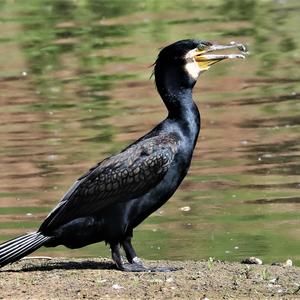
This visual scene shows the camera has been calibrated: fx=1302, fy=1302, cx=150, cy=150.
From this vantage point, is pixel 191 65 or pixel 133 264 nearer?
pixel 133 264

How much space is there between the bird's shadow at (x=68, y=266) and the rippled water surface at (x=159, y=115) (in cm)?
96

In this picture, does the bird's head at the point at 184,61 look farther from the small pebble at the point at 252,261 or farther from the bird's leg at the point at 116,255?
the small pebble at the point at 252,261

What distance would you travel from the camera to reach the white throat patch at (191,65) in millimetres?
8719

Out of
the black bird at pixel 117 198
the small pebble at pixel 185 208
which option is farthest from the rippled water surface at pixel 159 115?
the black bird at pixel 117 198

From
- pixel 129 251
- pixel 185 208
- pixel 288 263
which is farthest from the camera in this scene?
pixel 185 208

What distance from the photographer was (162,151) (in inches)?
329

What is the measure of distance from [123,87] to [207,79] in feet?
4.64

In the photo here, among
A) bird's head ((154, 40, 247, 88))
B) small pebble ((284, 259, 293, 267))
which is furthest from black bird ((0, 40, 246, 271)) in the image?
small pebble ((284, 259, 293, 267))

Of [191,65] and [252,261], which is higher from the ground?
[191,65]

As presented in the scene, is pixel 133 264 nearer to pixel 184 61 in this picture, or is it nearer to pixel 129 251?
pixel 129 251

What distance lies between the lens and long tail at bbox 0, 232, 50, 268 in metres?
8.30

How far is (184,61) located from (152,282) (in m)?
1.62

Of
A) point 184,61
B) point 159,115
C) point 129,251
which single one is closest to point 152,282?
point 129,251

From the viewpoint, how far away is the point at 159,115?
16250mm
